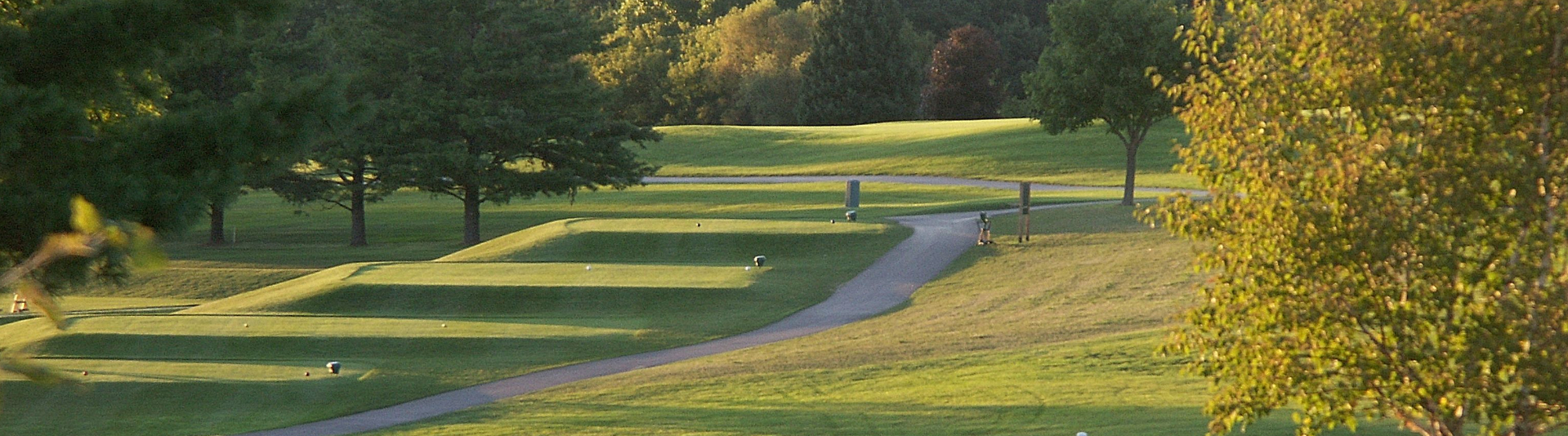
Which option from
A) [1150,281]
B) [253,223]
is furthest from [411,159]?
[1150,281]

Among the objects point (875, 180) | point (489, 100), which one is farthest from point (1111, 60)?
point (875, 180)

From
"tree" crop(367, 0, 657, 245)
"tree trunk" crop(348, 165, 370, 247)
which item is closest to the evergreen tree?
"tree trunk" crop(348, 165, 370, 247)

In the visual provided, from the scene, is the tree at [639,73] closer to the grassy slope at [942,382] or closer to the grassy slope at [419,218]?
the grassy slope at [419,218]

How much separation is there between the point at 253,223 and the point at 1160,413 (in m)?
41.5

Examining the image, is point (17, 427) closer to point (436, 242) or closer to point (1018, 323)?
point (1018, 323)

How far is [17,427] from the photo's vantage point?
15617 millimetres

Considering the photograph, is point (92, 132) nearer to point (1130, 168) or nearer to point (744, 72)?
point (1130, 168)

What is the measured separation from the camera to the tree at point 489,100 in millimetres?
39906

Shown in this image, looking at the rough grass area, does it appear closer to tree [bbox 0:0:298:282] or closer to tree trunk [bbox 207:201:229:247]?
tree [bbox 0:0:298:282]

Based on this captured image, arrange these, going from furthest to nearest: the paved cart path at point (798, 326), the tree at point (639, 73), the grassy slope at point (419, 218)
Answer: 1. the tree at point (639, 73)
2. the grassy slope at point (419, 218)
3. the paved cart path at point (798, 326)

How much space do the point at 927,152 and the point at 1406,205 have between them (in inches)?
2015

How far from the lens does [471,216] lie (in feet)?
134

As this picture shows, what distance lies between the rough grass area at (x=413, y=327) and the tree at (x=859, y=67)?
47.2 metres

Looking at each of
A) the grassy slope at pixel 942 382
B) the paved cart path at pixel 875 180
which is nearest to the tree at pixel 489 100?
the paved cart path at pixel 875 180
